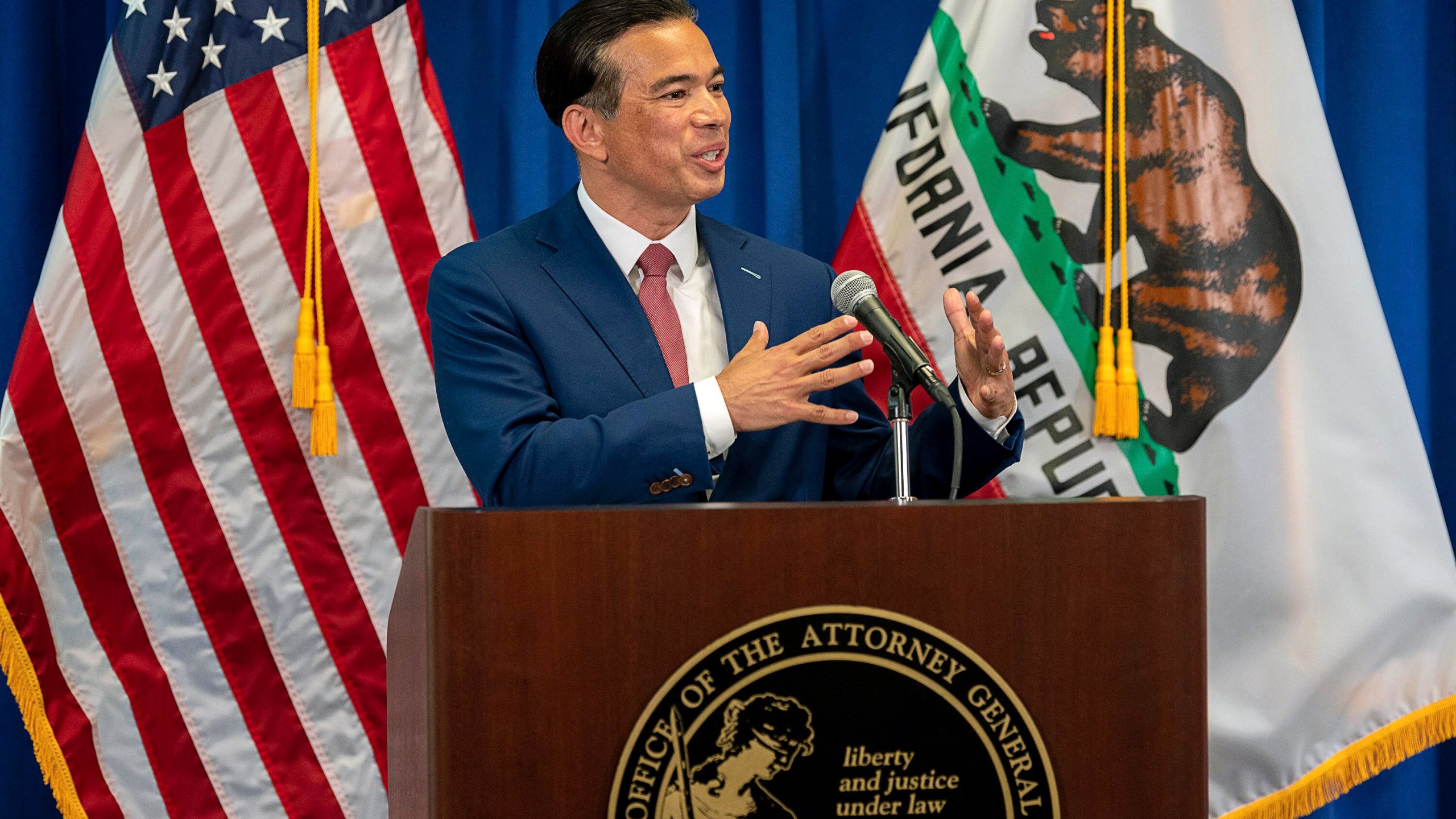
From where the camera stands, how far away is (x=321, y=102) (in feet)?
7.86

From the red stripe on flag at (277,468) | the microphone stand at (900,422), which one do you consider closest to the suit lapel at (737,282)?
the microphone stand at (900,422)

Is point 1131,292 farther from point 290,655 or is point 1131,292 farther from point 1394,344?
point 290,655

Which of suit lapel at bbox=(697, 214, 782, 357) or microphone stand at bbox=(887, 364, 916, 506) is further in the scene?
suit lapel at bbox=(697, 214, 782, 357)

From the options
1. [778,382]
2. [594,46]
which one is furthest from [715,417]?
[594,46]

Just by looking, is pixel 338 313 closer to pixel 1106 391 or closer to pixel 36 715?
pixel 36 715

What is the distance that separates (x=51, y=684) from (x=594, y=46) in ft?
5.10

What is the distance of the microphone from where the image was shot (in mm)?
1114

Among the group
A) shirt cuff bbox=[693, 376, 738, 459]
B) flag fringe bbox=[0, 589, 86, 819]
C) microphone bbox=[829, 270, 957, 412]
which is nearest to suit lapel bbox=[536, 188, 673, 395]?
shirt cuff bbox=[693, 376, 738, 459]

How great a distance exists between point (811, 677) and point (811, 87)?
76.5 inches

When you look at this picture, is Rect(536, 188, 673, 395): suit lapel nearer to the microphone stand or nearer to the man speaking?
A: the man speaking

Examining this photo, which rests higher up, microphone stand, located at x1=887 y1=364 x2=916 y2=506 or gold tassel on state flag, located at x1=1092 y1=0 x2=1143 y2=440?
gold tassel on state flag, located at x1=1092 y1=0 x2=1143 y2=440

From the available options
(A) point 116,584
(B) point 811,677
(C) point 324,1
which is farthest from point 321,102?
(B) point 811,677

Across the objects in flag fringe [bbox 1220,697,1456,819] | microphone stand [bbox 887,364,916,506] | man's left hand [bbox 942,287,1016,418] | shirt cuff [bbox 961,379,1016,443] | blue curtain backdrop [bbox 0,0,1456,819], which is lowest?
flag fringe [bbox 1220,697,1456,819]

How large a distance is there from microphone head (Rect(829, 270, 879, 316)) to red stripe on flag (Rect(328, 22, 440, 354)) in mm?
1330
